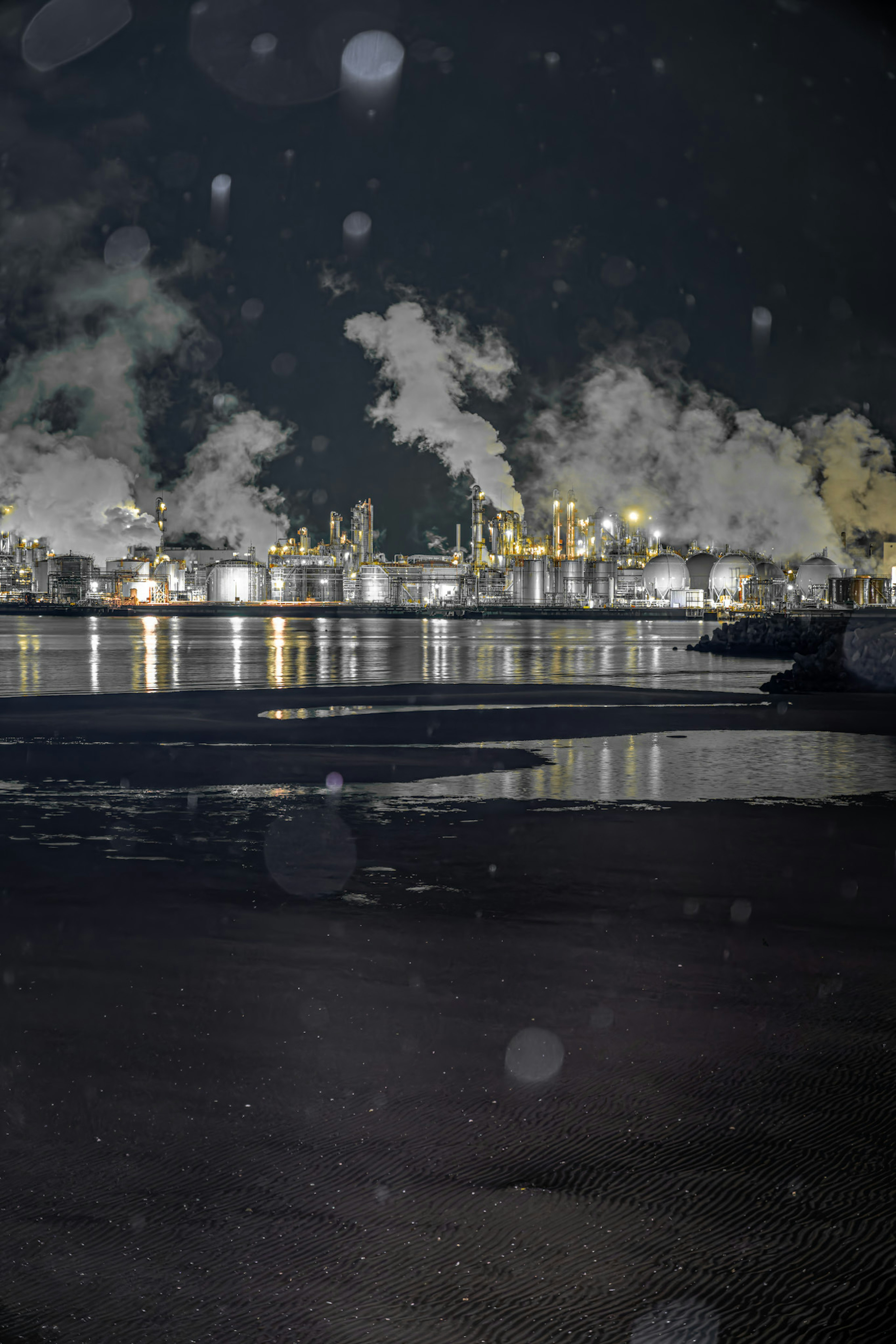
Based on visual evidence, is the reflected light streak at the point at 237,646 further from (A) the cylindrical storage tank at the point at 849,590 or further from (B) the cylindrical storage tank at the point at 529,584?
(A) the cylindrical storage tank at the point at 849,590

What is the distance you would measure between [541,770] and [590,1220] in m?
12.6

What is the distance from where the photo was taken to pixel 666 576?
562ft

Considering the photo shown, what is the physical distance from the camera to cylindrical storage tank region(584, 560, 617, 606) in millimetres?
177875

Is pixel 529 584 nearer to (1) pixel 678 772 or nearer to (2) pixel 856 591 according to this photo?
(2) pixel 856 591

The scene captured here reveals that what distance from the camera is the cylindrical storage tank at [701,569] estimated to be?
17288 cm

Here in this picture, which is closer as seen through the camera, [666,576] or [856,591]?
[856,591]

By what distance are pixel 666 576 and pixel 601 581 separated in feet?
35.0

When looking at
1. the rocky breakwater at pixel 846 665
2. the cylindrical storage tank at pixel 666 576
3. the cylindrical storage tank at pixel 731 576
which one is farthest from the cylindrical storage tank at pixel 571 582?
the rocky breakwater at pixel 846 665

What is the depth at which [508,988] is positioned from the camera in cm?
711

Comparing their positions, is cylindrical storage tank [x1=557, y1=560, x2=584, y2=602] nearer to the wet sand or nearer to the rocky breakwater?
the rocky breakwater

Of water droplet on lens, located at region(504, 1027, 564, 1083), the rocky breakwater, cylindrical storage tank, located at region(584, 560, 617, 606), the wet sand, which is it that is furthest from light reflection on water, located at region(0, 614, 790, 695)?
cylindrical storage tank, located at region(584, 560, 617, 606)

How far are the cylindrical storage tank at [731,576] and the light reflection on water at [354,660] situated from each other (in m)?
61.7

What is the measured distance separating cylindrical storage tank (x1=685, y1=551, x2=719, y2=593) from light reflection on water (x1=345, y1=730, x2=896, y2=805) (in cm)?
15208

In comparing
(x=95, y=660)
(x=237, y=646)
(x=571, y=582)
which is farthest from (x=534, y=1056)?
(x=571, y=582)
